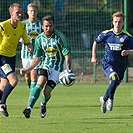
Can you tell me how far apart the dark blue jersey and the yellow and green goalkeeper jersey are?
4.90 ft

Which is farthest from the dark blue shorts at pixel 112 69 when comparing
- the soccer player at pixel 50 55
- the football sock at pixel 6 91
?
the football sock at pixel 6 91

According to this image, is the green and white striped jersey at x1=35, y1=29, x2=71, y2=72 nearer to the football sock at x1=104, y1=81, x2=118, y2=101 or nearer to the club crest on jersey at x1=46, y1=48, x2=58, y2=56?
the club crest on jersey at x1=46, y1=48, x2=58, y2=56

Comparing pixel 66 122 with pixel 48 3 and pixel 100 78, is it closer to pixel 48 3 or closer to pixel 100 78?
pixel 100 78

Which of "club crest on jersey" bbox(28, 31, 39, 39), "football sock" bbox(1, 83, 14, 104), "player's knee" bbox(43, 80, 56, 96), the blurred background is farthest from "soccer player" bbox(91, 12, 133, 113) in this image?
the blurred background

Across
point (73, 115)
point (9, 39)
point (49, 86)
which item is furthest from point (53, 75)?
point (9, 39)

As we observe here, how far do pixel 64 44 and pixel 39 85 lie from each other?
81 cm

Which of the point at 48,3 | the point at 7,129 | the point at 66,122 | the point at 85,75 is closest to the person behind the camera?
the point at 7,129

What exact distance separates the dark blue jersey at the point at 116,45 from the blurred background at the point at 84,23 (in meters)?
7.63

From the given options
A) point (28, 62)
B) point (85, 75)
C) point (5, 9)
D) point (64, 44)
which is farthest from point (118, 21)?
point (5, 9)

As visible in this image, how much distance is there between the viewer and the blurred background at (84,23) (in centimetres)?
1961

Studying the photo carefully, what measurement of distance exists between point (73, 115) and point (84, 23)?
9.55 meters

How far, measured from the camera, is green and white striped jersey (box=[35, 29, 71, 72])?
10711mm

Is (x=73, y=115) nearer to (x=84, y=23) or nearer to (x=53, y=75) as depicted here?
(x=53, y=75)

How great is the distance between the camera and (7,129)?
9.23 m
